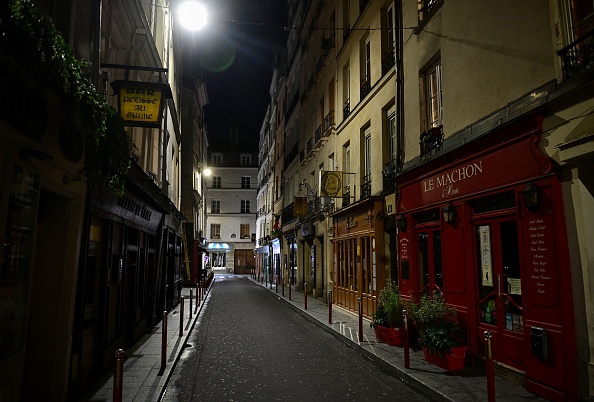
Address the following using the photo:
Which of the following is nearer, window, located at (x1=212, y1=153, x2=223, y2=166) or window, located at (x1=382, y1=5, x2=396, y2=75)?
window, located at (x1=382, y1=5, x2=396, y2=75)

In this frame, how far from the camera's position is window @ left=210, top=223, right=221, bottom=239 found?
189 feet

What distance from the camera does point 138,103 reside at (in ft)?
27.0

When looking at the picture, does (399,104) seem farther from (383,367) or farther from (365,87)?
(383,367)

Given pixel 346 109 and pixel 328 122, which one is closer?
pixel 346 109

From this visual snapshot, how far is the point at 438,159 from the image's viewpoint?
906 cm

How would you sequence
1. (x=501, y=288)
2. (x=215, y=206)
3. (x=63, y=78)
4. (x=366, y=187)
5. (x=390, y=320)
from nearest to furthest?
(x=63, y=78), (x=501, y=288), (x=390, y=320), (x=366, y=187), (x=215, y=206)

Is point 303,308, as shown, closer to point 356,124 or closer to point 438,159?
point 356,124

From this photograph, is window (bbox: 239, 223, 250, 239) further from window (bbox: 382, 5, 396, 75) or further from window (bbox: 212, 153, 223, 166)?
window (bbox: 382, 5, 396, 75)

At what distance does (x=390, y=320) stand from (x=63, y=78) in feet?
25.1

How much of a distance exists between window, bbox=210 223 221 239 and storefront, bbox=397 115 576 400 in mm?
49289

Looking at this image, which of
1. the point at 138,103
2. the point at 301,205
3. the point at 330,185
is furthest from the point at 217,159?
the point at 138,103

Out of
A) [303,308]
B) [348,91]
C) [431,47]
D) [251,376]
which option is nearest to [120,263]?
[251,376]

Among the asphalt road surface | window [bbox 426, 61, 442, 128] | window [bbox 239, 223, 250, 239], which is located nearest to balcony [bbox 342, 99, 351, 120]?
window [bbox 426, 61, 442, 128]

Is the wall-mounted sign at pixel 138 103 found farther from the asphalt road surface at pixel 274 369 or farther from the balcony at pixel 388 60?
the balcony at pixel 388 60
